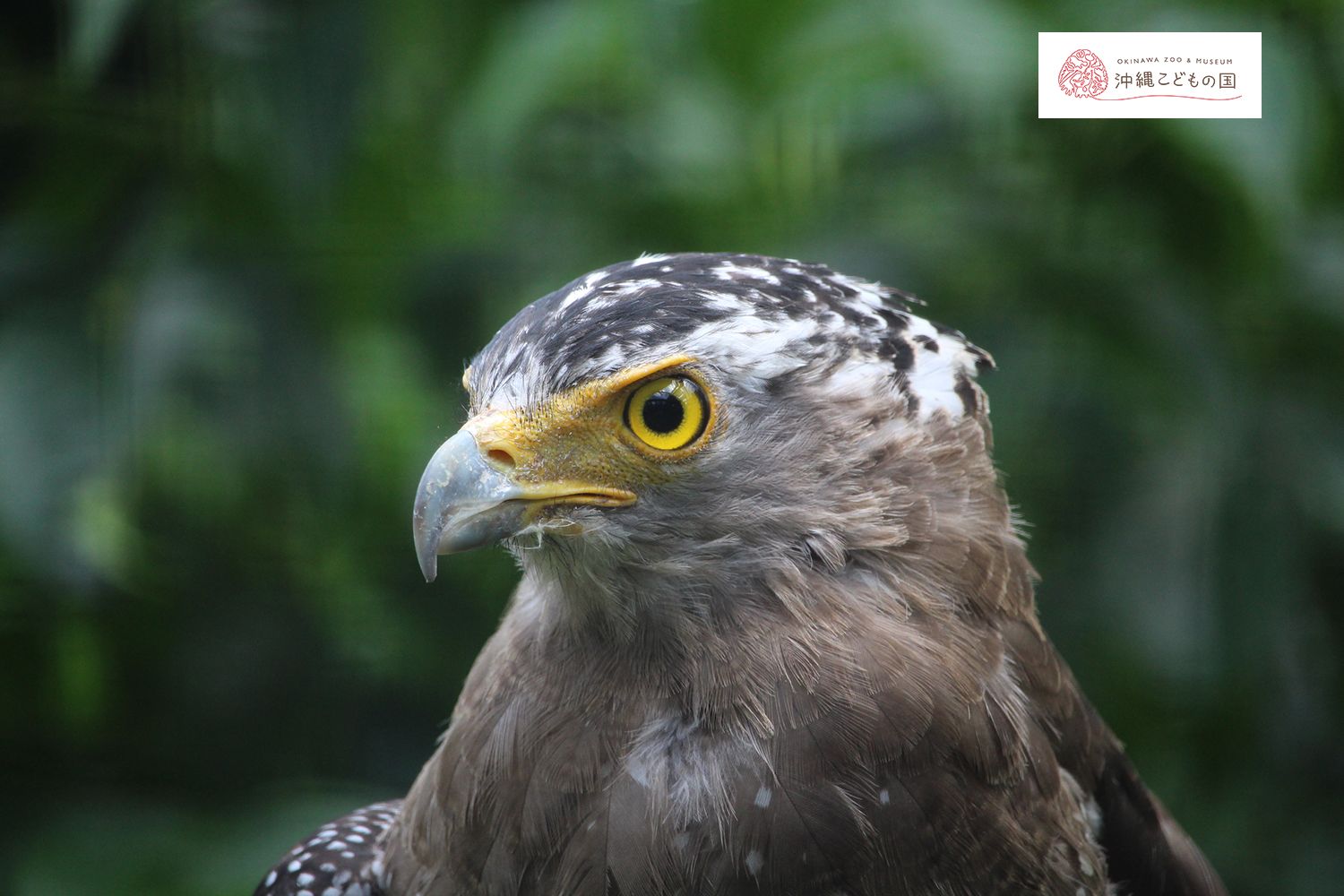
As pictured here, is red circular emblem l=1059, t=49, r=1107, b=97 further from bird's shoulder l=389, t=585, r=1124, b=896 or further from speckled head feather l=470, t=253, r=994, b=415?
bird's shoulder l=389, t=585, r=1124, b=896

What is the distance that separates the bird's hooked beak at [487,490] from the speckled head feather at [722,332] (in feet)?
0.32

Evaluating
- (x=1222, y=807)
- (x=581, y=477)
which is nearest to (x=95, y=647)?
(x=581, y=477)

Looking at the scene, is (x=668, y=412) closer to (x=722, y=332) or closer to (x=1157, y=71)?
(x=722, y=332)

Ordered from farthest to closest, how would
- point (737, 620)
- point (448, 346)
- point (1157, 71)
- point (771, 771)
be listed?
point (448, 346) → point (1157, 71) → point (737, 620) → point (771, 771)

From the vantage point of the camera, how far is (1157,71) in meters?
3.21

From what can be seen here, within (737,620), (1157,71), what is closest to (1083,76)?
(1157,71)

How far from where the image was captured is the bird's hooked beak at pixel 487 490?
206cm

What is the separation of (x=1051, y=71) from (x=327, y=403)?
2.21 m

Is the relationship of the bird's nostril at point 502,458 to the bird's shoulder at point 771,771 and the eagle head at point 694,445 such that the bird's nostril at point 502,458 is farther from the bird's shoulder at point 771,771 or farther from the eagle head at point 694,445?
the bird's shoulder at point 771,771

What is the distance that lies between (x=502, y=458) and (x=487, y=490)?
7cm

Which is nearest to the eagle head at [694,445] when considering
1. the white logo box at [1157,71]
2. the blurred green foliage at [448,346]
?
the blurred green foliage at [448,346]

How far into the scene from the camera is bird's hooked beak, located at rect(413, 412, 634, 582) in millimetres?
2059

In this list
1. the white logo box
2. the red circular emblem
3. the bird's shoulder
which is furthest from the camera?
the red circular emblem

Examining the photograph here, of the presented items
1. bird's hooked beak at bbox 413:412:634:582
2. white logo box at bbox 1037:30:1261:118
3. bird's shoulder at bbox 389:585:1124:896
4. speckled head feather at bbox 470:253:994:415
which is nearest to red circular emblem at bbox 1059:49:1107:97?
white logo box at bbox 1037:30:1261:118
